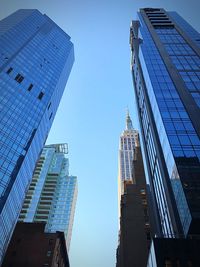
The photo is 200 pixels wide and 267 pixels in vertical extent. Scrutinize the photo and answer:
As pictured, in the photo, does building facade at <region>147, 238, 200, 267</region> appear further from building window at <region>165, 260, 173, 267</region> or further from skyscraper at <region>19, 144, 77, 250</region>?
skyscraper at <region>19, 144, 77, 250</region>

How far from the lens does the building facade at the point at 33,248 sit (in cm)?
6344

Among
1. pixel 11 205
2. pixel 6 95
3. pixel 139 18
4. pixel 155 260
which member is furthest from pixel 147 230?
pixel 139 18

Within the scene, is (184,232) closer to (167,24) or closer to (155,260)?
(155,260)

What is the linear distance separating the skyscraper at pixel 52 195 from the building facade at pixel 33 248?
3938 centimetres

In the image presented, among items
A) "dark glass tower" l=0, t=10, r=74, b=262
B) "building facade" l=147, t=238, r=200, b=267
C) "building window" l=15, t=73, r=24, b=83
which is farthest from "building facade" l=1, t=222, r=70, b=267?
"building window" l=15, t=73, r=24, b=83

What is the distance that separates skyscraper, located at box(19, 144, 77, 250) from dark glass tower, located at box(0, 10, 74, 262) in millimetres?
36295

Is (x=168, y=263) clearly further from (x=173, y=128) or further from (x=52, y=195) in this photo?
(x=52, y=195)

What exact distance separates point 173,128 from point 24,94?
55093mm

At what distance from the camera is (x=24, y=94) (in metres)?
84.6

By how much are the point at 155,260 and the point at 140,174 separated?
60.1 m

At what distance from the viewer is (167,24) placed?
90750mm

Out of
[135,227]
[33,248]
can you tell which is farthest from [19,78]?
[135,227]

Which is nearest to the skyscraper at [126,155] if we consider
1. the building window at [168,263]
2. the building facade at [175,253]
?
the building facade at [175,253]

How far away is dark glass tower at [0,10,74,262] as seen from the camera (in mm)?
65000
